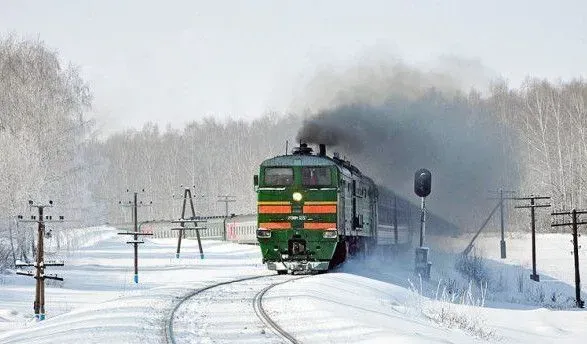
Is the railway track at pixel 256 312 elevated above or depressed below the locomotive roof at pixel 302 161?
below

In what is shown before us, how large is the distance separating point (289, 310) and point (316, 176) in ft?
30.1

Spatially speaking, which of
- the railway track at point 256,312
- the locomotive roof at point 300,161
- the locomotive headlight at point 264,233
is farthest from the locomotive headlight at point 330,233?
the railway track at point 256,312

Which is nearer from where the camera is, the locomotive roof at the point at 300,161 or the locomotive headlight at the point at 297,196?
Answer: the locomotive headlight at the point at 297,196

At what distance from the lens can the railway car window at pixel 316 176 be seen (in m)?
24.4

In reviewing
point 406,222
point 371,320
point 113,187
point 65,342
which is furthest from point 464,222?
point 113,187

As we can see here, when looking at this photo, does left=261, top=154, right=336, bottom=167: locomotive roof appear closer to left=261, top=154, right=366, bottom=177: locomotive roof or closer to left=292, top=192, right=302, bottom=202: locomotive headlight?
left=261, top=154, right=366, bottom=177: locomotive roof

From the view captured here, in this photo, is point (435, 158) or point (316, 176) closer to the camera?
point (316, 176)

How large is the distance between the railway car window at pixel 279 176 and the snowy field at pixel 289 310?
111 inches

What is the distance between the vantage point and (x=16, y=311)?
21.9m

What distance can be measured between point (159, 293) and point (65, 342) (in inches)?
305

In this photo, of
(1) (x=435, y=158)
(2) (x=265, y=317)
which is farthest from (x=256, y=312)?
(1) (x=435, y=158)

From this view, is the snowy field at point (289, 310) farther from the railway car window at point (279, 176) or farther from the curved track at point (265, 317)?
the railway car window at point (279, 176)

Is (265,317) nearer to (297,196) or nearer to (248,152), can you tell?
(297,196)

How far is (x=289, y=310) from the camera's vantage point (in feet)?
51.6
